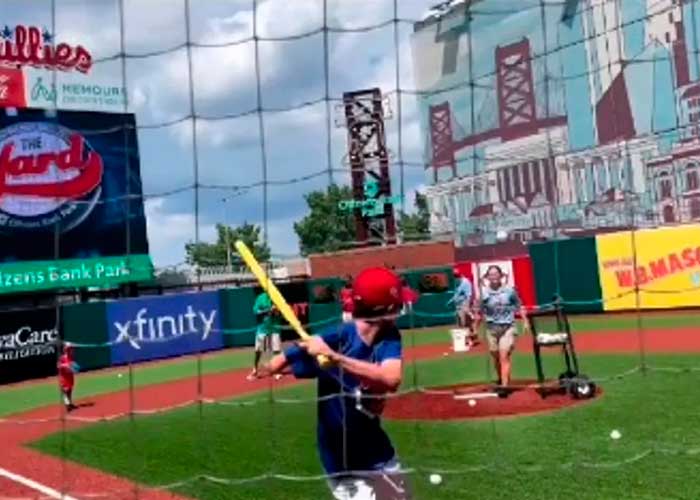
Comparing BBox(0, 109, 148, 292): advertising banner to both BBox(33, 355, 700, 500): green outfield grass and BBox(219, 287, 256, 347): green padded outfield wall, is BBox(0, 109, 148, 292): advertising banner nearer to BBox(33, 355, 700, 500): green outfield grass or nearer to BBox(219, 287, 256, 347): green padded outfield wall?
BBox(219, 287, 256, 347): green padded outfield wall

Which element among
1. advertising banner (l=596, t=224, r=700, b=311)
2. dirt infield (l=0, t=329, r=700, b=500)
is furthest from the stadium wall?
advertising banner (l=596, t=224, r=700, b=311)

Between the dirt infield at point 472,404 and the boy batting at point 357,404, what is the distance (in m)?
4.84

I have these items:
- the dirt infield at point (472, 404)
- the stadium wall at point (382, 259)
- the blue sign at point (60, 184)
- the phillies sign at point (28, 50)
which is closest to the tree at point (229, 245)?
the dirt infield at point (472, 404)

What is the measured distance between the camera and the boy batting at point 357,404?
3.49m

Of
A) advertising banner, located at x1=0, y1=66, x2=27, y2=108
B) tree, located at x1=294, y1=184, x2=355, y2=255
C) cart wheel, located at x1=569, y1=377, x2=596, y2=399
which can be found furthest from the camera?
advertising banner, located at x1=0, y1=66, x2=27, y2=108

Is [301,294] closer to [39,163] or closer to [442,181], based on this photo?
[39,163]

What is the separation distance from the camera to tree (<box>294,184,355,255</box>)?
8.66m

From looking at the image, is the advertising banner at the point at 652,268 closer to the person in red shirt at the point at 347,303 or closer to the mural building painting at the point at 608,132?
the mural building painting at the point at 608,132

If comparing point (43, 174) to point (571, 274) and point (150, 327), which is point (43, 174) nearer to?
point (150, 327)

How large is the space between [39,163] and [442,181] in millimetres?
13412

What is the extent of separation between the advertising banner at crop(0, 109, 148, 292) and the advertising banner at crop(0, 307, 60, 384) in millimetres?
3797

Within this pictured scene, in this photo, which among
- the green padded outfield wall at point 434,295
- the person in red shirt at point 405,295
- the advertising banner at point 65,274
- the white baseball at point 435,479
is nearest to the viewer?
the person in red shirt at point 405,295

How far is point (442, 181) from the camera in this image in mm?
13711

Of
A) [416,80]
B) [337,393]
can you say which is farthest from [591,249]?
[337,393]
